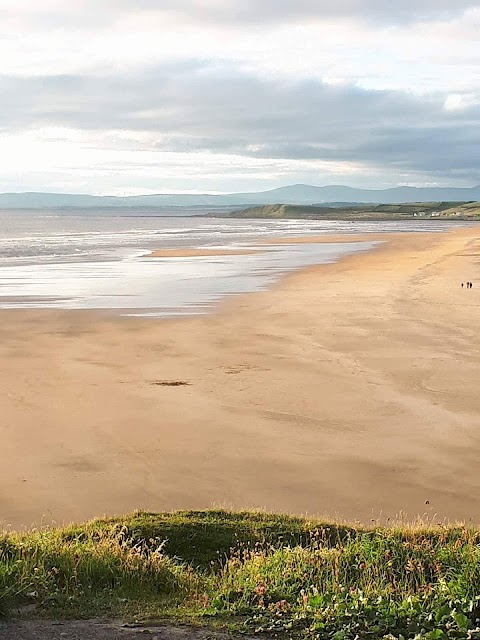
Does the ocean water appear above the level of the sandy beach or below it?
above

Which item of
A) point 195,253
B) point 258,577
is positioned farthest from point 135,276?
point 258,577

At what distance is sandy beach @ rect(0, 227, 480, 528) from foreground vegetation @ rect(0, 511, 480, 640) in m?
1.94

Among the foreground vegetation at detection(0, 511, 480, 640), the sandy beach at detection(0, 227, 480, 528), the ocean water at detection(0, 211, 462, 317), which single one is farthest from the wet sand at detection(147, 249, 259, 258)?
the foreground vegetation at detection(0, 511, 480, 640)

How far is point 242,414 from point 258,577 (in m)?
7.94

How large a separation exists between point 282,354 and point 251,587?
13443mm

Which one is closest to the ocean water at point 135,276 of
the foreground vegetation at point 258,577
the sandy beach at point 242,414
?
the sandy beach at point 242,414

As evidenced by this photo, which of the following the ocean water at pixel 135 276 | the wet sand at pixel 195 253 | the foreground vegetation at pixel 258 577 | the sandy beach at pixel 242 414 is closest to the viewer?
the foreground vegetation at pixel 258 577

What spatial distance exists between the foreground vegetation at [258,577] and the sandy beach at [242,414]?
76.4 inches

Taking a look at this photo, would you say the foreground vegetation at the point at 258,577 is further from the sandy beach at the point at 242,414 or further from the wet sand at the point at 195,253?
the wet sand at the point at 195,253

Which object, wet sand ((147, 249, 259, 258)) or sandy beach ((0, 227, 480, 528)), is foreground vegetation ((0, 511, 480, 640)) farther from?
wet sand ((147, 249, 259, 258))

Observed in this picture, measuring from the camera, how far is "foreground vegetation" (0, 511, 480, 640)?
564 cm

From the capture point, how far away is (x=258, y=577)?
6539 millimetres

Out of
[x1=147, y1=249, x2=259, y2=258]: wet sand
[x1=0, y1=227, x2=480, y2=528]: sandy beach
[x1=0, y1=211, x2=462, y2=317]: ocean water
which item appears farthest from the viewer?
[x1=147, y1=249, x2=259, y2=258]: wet sand

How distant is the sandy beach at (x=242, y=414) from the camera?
10789 millimetres
